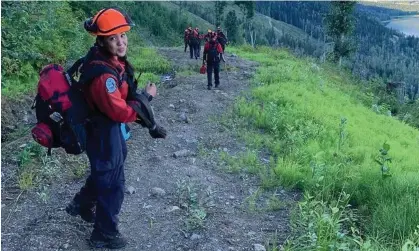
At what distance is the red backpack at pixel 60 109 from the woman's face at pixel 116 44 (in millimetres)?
363

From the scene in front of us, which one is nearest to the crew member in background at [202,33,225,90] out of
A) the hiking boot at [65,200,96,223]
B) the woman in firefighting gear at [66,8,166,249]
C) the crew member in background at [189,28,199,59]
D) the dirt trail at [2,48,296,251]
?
the dirt trail at [2,48,296,251]

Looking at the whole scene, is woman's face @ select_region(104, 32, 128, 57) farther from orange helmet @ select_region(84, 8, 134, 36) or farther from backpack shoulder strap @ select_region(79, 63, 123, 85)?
backpack shoulder strap @ select_region(79, 63, 123, 85)

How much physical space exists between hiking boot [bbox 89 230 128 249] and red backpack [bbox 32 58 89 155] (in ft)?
3.07

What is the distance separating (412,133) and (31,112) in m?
9.84

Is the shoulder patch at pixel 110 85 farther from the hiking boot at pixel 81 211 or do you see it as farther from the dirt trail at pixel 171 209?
the dirt trail at pixel 171 209

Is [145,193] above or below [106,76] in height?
below

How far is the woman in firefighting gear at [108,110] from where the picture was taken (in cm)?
369

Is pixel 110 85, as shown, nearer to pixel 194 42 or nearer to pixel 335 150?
pixel 335 150

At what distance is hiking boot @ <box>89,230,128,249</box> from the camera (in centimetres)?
436

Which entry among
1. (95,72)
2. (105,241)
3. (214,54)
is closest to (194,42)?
(214,54)

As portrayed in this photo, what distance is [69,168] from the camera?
243 inches

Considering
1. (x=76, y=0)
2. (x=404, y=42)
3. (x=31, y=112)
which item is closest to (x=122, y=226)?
(x=31, y=112)

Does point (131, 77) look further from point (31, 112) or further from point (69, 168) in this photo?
point (31, 112)

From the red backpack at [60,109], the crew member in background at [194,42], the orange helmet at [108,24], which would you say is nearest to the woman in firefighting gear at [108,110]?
the orange helmet at [108,24]
